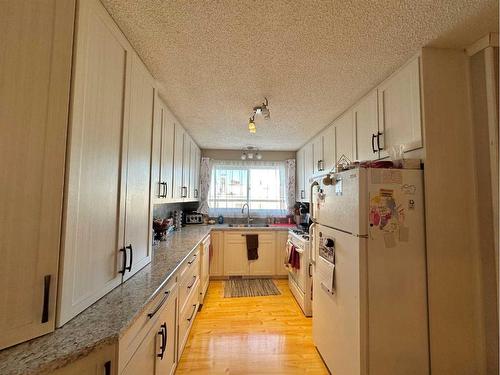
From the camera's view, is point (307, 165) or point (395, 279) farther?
point (307, 165)

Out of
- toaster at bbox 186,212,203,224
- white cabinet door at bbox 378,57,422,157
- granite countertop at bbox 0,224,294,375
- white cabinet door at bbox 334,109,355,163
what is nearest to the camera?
granite countertop at bbox 0,224,294,375

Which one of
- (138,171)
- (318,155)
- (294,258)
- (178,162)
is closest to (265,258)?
(294,258)

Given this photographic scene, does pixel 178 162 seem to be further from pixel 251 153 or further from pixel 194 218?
pixel 251 153

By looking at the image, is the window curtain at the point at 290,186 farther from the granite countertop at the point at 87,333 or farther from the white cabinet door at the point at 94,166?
the white cabinet door at the point at 94,166

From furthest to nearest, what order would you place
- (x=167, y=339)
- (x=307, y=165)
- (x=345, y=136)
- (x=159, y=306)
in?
(x=307, y=165) → (x=345, y=136) → (x=167, y=339) → (x=159, y=306)

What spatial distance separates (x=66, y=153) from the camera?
2.79 feet

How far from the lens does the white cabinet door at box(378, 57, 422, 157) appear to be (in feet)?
4.89

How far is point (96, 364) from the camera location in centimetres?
79

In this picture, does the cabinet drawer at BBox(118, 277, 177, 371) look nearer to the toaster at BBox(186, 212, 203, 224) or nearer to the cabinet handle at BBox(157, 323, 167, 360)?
the cabinet handle at BBox(157, 323, 167, 360)

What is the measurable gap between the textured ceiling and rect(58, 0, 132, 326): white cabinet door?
0.25m

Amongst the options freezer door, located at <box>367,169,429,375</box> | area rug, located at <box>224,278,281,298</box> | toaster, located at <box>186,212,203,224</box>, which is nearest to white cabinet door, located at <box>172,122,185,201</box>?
toaster, located at <box>186,212,203,224</box>

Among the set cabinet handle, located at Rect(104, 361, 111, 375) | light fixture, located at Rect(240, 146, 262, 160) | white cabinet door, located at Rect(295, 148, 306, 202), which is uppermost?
light fixture, located at Rect(240, 146, 262, 160)

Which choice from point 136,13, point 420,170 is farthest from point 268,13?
point 420,170

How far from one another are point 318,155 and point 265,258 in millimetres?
1916
